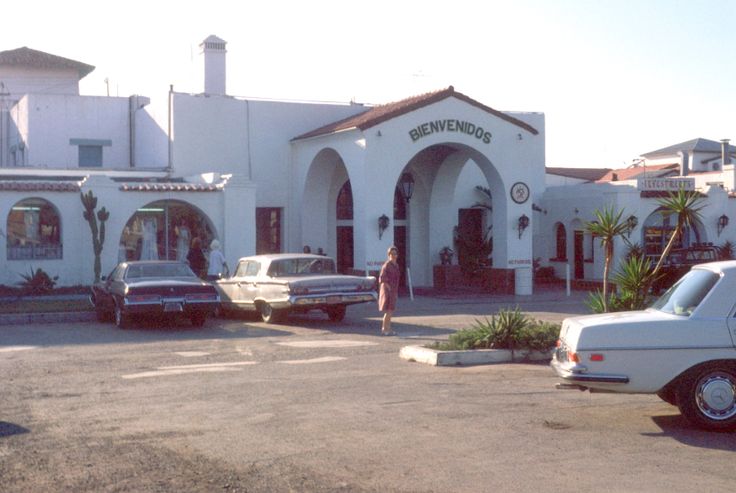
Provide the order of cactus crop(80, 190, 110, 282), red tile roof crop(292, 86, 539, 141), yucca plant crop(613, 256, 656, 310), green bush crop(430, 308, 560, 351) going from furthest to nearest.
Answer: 1. red tile roof crop(292, 86, 539, 141)
2. cactus crop(80, 190, 110, 282)
3. yucca plant crop(613, 256, 656, 310)
4. green bush crop(430, 308, 560, 351)

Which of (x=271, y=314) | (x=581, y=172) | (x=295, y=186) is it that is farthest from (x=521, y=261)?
(x=581, y=172)

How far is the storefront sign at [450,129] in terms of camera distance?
28.4 meters

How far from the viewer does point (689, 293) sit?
31.7 feet

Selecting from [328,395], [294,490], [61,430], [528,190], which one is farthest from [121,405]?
[528,190]

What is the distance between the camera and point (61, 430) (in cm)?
920

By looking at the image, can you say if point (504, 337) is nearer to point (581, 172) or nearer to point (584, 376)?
point (584, 376)

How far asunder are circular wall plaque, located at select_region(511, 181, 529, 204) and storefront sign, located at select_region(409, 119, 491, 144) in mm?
1548

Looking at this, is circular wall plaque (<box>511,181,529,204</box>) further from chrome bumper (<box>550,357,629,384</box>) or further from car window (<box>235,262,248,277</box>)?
chrome bumper (<box>550,357,629,384</box>)

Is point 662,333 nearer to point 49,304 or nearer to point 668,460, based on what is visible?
point 668,460

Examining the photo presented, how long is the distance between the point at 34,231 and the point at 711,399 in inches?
816

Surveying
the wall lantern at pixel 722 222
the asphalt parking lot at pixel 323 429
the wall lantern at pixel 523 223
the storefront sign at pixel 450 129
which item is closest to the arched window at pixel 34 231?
the storefront sign at pixel 450 129

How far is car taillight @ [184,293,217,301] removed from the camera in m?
19.2

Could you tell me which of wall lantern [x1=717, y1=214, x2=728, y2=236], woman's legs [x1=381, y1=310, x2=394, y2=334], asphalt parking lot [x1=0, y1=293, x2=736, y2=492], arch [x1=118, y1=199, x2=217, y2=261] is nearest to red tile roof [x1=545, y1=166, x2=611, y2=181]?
wall lantern [x1=717, y1=214, x2=728, y2=236]

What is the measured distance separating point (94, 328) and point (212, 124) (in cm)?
1335
